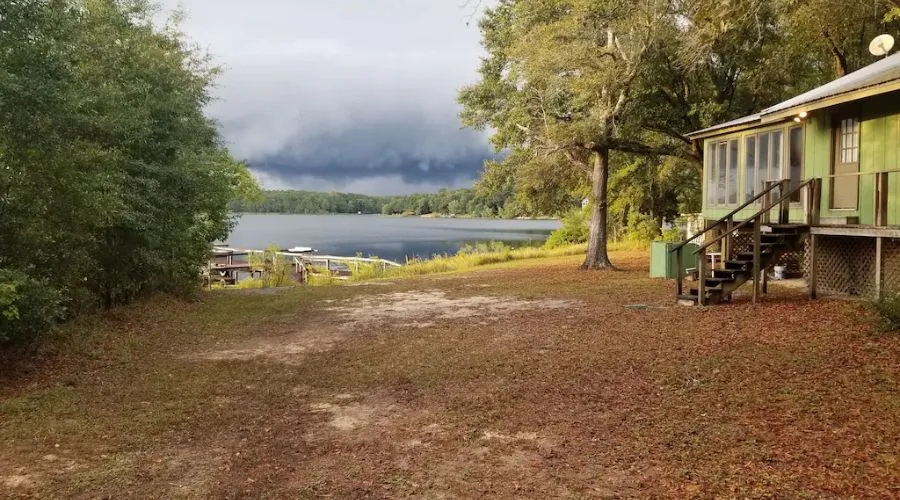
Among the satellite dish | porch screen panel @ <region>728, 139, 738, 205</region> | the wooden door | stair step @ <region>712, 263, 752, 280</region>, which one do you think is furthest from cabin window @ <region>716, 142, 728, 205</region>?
stair step @ <region>712, 263, 752, 280</region>

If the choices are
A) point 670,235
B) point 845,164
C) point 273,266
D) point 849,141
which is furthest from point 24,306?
point 670,235

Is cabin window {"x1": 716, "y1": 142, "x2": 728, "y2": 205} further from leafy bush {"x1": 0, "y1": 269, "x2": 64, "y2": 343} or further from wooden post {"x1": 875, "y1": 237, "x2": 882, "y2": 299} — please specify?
leafy bush {"x1": 0, "y1": 269, "x2": 64, "y2": 343}

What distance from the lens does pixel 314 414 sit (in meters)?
6.06

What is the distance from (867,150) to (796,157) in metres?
1.84

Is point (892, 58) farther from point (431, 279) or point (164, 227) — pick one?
point (164, 227)

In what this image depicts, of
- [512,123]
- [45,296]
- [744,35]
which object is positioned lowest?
[45,296]

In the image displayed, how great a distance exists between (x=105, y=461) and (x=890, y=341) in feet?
29.4

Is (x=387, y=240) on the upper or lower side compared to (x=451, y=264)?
lower

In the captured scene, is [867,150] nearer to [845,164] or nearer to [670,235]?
[845,164]

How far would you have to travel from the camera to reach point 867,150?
11.7 metres

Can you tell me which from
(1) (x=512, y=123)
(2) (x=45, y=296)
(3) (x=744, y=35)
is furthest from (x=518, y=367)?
(3) (x=744, y=35)

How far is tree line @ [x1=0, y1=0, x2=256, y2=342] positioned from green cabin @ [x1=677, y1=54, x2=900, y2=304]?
33.8ft

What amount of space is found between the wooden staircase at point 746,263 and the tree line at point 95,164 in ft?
35.2

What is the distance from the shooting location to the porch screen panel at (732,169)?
50.6ft
